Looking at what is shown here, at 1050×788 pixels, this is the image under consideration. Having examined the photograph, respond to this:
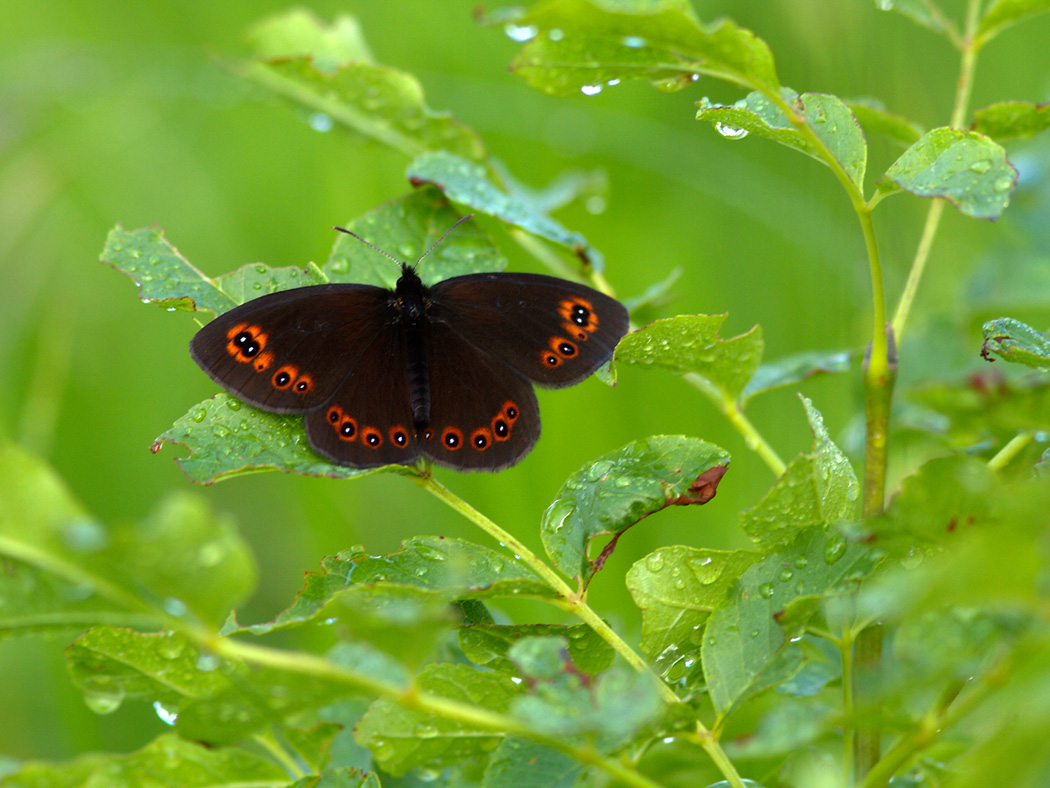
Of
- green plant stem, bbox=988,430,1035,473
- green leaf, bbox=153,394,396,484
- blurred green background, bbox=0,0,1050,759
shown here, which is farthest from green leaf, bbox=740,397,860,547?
blurred green background, bbox=0,0,1050,759

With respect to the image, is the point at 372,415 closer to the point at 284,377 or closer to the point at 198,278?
the point at 284,377

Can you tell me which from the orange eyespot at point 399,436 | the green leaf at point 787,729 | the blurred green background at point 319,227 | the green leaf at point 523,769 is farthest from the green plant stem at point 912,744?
the blurred green background at point 319,227

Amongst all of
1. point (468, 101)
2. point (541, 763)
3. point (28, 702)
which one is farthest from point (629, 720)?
point (28, 702)

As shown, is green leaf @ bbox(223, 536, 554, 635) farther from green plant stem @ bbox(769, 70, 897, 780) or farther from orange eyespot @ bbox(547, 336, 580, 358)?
orange eyespot @ bbox(547, 336, 580, 358)

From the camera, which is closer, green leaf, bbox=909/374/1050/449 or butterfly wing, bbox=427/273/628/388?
green leaf, bbox=909/374/1050/449

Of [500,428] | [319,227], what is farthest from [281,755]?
[319,227]

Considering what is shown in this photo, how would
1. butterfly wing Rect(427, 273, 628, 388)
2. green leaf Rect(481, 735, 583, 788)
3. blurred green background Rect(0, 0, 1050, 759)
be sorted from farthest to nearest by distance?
blurred green background Rect(0, 0, 1050, 759) < butterfly wing Rect(427, 273, 628, 388) < green leaf Rect(481, 735, 583, 788)
